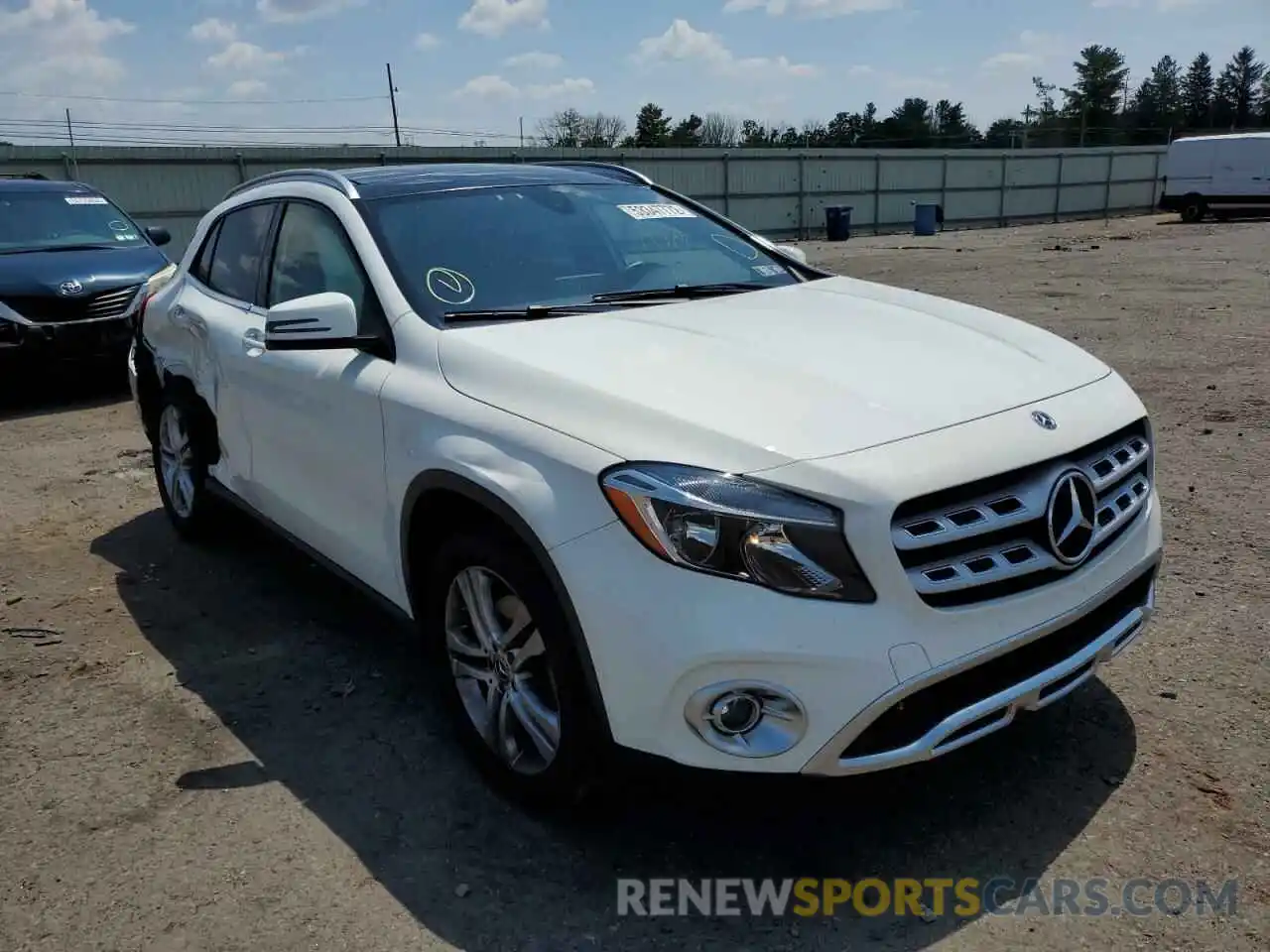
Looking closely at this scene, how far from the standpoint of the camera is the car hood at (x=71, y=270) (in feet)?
27.6

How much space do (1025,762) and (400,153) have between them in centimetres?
2234

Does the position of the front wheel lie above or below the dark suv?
below

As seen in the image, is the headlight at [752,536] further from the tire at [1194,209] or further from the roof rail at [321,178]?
the tire at [1194,209]

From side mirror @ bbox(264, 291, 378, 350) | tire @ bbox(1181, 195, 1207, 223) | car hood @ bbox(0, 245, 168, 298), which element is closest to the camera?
side mirror @ bbox(264, 291, 378, 350)

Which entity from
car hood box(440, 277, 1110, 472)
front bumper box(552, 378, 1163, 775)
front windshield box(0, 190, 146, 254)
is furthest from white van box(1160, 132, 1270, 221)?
front bumper box(552, 378, 1163, 775)

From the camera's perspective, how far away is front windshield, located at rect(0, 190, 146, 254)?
30.2 ft

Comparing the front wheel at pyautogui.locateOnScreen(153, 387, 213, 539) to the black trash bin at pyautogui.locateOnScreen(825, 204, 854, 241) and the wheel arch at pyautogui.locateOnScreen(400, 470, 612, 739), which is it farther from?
the black trash bin at pyautogui.locateOnScreen(825, 204, 854, 241)

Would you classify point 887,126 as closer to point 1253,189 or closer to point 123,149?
point 1253,189

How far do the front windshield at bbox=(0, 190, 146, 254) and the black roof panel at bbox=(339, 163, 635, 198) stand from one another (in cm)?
663

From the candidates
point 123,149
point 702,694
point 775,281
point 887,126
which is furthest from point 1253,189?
point 887,126

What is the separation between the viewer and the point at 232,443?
14.1ft

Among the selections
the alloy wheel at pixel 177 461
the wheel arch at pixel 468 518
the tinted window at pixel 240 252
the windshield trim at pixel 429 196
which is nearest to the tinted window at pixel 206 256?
the tinted window at pixel 240 252

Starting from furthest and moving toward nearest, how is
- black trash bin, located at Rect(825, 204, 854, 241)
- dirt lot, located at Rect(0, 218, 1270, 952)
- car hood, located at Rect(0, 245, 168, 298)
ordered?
black trash bin, located at Rect(825, 204, 854, 241), car hood, located at Rect(0, 245, 168, 298), dirt lot, located at Rect(0, 218, 1270, 952)
